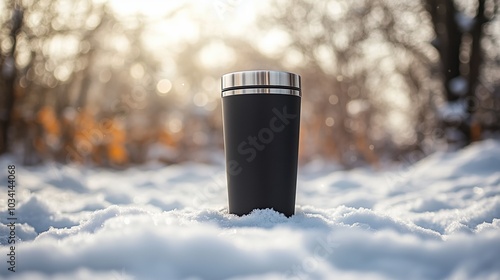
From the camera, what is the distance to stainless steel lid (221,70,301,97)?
65.8 inches

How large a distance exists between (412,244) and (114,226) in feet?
3.09

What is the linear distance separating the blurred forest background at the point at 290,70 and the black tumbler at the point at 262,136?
3606 millimetres

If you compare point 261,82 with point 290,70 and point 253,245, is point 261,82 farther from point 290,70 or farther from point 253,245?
point 290,70

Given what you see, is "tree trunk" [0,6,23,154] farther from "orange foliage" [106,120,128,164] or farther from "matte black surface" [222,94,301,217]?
"matte black surface" [222,94,301,217]

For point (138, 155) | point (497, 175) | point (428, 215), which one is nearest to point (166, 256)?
point (428, 215)

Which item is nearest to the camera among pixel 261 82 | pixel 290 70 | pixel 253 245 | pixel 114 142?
pixel 253 245

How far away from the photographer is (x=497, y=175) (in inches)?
116

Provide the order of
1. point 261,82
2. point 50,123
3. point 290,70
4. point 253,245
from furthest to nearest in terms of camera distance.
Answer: point 290,70 → point 50,123 → point 261,82 → point 253,245

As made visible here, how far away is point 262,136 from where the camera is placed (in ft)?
5.51

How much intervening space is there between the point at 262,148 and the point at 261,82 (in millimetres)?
253

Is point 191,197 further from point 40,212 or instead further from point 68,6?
point 68,6

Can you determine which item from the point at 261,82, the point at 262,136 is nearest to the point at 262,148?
the point at 262,136

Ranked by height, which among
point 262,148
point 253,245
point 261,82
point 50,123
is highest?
point 50,123

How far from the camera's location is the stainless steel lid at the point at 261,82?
65.8 inches
